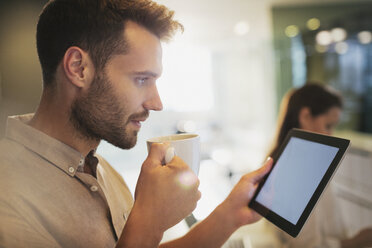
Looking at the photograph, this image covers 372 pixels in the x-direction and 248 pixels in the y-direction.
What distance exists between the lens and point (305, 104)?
4.88ft

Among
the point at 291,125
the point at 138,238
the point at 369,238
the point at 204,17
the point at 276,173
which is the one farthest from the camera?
the point at 291,125

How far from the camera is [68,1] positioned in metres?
0.54

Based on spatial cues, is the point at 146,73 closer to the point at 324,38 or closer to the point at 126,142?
the point at 126,142

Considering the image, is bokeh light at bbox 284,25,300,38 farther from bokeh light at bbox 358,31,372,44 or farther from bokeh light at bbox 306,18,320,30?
bokeh light at bbox 358,31,372,44

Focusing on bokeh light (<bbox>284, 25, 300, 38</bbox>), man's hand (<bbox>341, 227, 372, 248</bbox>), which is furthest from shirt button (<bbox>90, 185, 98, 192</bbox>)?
bokeh light (<bbox>284, 25, 300, 38</bbox>)

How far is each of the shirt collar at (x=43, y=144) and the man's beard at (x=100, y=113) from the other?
0.05m

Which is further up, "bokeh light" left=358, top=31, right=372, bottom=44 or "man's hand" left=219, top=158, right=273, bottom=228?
"bokeh light" left=358, top=31, right=372, bottom=44

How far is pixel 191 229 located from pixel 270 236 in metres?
0.42

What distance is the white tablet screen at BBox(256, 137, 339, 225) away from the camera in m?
0.58

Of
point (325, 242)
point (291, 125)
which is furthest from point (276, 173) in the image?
point (291, 125)

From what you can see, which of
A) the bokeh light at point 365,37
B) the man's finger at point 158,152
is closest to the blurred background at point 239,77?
the bokeh light at point 365,37

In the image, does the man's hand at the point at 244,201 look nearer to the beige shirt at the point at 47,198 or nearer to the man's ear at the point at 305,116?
the beige shirt at the point at 47,198

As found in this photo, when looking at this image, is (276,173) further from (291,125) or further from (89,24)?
(291,125)

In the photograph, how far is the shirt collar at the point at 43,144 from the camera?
1.68ft
